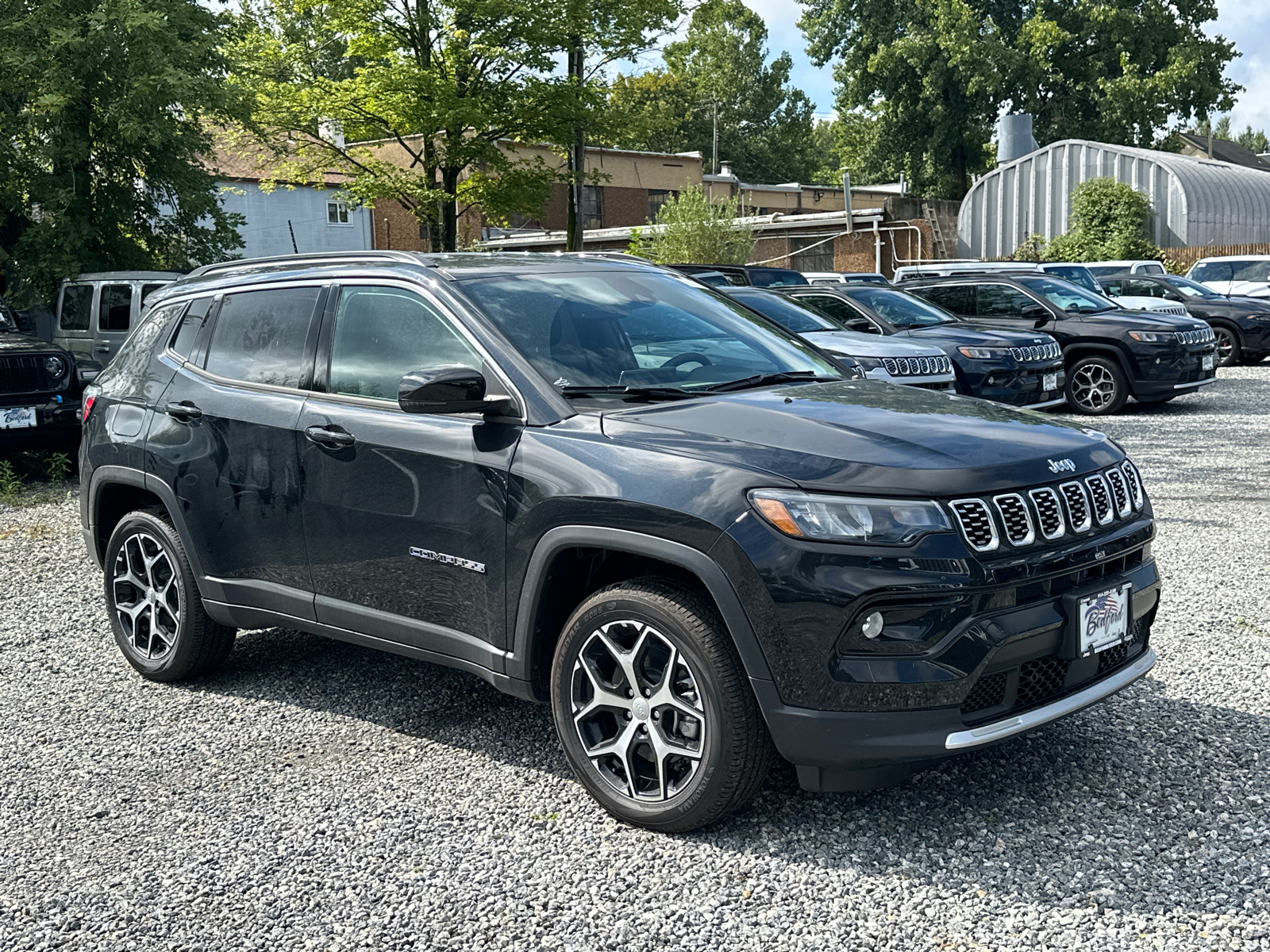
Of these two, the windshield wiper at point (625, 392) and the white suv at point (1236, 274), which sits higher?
the white suv at point (1236, 274)

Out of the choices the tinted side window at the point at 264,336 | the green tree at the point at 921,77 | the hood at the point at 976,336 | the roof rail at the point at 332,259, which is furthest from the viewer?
the green tree at the point at 921,77

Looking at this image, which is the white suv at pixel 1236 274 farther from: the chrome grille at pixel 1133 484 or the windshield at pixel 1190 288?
the chrome grille at pixel 1133 484

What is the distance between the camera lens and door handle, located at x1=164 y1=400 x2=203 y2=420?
16.8 feet

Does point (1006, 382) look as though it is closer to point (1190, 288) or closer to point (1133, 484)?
point (1133, 484)

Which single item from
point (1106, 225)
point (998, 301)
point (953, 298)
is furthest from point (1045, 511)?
point (1106, 225)

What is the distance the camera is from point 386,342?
15.0 feet

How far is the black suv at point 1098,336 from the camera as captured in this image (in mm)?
14461

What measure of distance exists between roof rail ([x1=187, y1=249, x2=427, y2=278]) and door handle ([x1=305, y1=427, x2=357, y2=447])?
0.70 m

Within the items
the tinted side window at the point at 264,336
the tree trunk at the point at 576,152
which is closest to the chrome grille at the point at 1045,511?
the tinted side window at the point at 264,336

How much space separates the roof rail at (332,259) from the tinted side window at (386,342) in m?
0.16

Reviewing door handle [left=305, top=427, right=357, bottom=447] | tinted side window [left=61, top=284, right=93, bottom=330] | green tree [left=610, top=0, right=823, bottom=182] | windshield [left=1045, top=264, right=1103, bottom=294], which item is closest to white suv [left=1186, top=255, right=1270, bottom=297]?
windshield [left=1045, top=264, right=1103, bottom=294]

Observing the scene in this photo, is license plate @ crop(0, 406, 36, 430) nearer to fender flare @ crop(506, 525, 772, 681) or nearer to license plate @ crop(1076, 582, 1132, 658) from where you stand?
fender flare @ crop(506, 525, 772, 681)

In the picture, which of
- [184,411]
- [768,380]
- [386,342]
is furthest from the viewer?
[184,411]

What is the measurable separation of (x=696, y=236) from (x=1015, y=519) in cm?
2230
